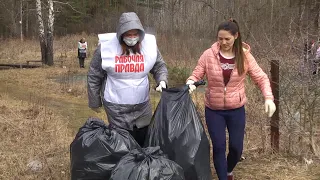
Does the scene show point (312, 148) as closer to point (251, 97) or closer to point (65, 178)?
point (251, 97)

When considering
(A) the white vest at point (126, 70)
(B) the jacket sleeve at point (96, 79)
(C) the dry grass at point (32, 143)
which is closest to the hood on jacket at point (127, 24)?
(A) the white vest at point (126, 70)

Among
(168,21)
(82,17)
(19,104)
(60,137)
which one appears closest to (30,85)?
(19,104)

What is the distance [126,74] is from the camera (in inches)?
117

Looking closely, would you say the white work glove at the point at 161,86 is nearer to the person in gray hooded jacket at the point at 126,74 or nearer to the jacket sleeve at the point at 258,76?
the person in gray hooded jacket at the point at 126,74

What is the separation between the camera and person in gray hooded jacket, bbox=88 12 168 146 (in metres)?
2.95

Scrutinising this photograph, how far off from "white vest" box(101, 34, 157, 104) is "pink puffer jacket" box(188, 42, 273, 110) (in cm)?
39

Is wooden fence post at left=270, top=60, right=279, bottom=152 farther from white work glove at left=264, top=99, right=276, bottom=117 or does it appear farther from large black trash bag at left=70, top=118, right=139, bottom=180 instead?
large black trash bag at left=70, top=118, right=139, bottom=180

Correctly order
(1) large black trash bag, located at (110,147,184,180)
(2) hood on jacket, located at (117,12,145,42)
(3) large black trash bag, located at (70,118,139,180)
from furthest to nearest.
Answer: (2) hood on jacket, located at (117,12,145,42) → (3) large black trash bag, located at (70,118,139,180) → (1) large black trash bag, located at (110,147,184,180)

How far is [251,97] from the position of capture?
5.12m

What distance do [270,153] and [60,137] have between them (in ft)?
8.68

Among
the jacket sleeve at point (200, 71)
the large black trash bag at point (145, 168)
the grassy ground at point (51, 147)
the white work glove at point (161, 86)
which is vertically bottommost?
the grassy ground at point (51, 147)

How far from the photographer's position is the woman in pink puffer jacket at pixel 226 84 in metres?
3.03

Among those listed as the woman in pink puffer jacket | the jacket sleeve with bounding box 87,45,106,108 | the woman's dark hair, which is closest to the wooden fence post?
the woman in pink puffer jacket

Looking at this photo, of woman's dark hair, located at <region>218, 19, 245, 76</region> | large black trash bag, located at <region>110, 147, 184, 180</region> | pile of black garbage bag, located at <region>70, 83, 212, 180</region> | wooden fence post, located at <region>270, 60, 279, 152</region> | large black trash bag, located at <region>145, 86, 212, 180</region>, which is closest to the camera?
large black trash bag, located at <region>110, 147, 184, 180</region>
